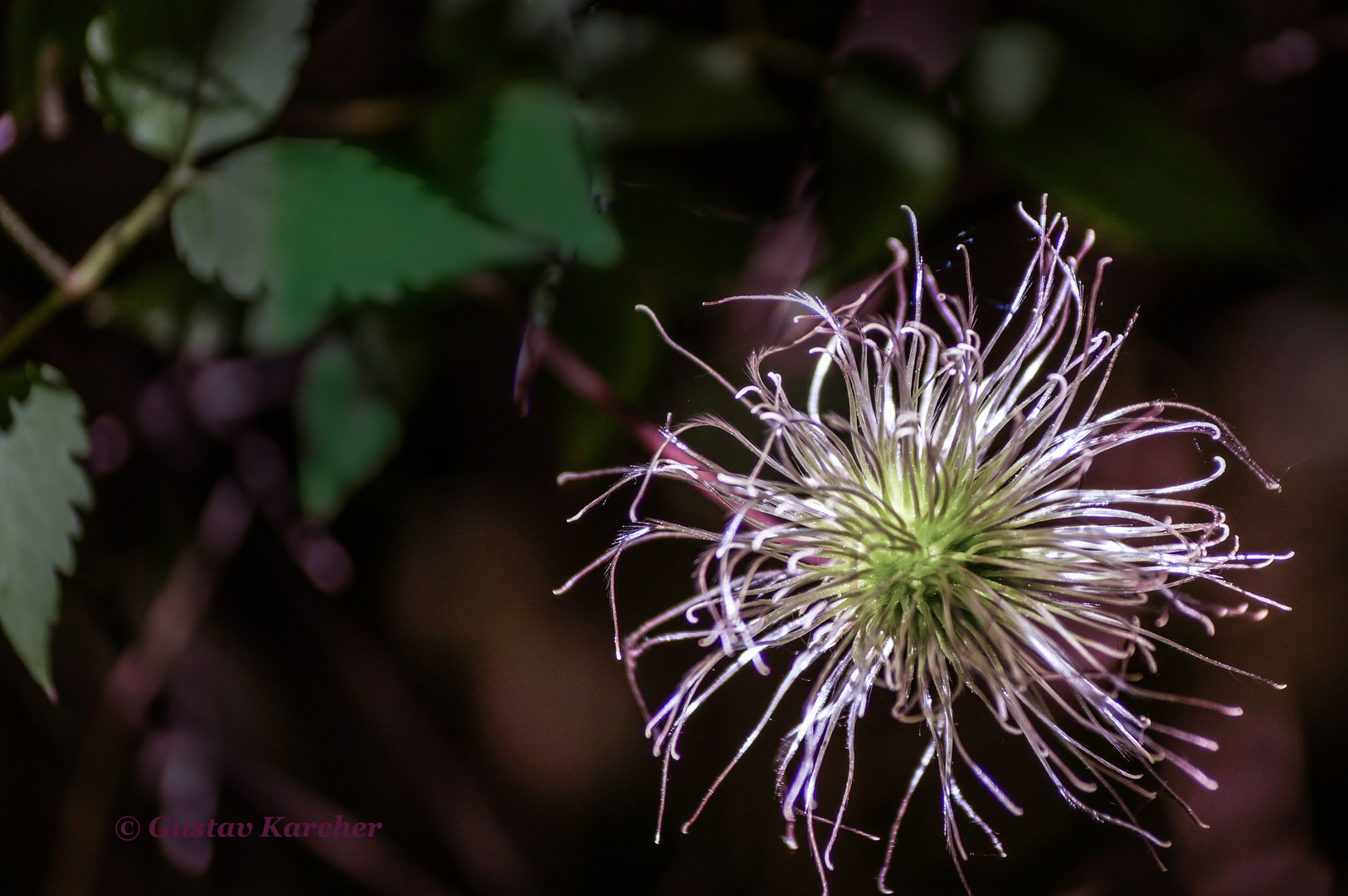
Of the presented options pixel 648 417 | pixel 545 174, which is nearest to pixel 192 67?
pixel 545 174

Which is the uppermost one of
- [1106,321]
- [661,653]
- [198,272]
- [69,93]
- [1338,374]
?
[69,93]

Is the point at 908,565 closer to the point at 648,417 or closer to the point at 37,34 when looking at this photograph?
the point at 648,417

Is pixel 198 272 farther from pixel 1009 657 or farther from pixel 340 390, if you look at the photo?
pixel 1009 657

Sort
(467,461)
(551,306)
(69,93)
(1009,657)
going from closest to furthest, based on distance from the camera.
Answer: (1009,657)
(551,306)
(69,93)
(467,461)

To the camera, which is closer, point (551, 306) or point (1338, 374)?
point (551, 306)

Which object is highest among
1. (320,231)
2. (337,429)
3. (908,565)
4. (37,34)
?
(37,34)

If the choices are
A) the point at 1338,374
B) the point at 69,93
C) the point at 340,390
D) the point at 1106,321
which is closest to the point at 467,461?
the point at 340,390

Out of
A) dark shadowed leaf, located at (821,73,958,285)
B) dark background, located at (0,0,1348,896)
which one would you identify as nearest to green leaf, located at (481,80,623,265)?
dark background, located at (0,0,1348,896)
